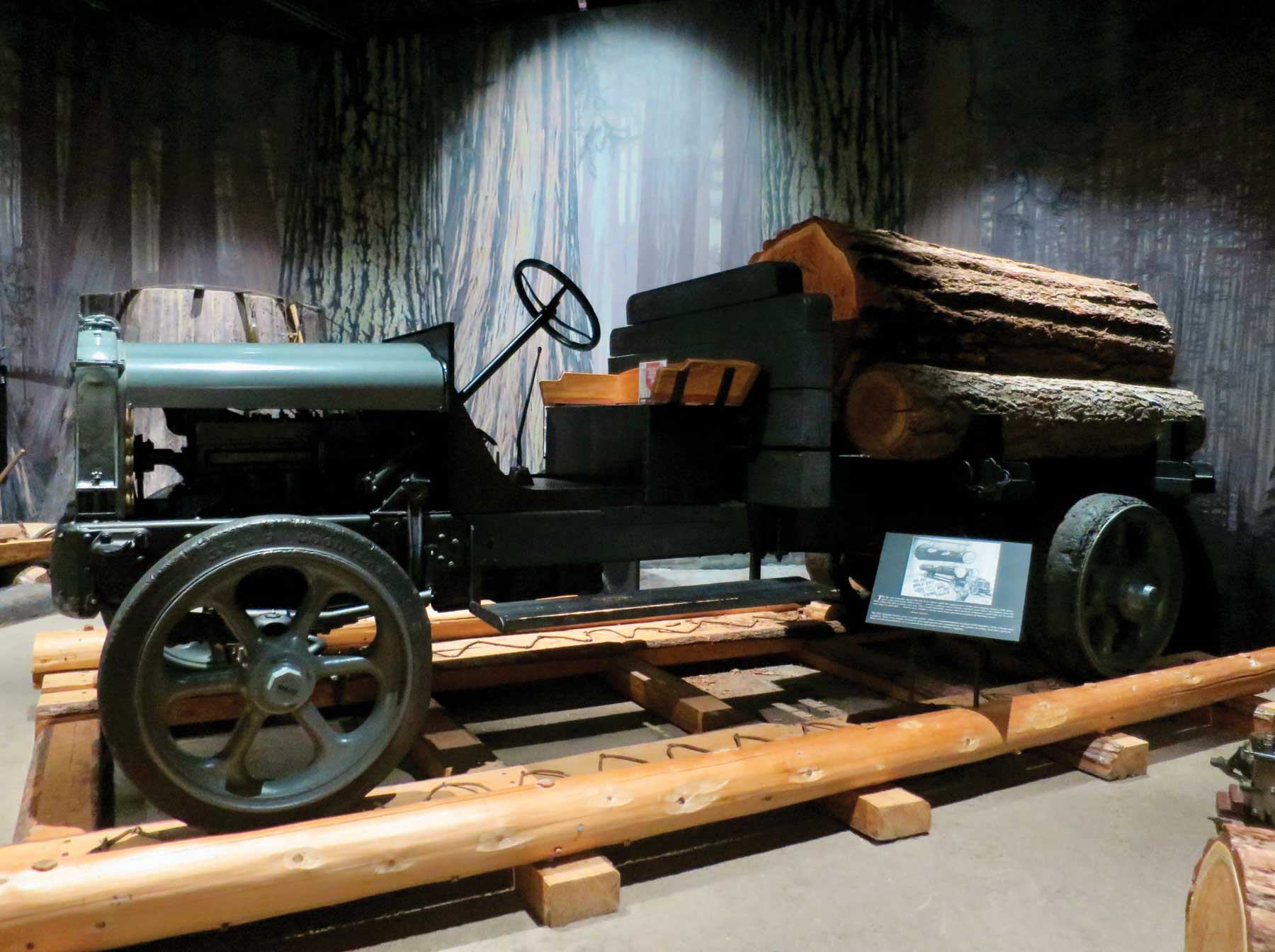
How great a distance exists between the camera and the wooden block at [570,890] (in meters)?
1.73

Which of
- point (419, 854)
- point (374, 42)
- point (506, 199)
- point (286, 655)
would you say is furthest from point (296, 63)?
point (419, 854)

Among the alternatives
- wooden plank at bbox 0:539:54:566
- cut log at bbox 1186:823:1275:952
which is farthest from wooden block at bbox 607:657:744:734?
wooden plank at bbox 0:539:54:566

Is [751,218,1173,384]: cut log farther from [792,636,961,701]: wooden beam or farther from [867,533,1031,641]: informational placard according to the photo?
[792,636,961,701]: wooden beam

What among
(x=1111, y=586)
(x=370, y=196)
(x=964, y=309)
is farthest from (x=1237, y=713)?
(x=370, y=196)

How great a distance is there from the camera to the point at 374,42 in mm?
5543

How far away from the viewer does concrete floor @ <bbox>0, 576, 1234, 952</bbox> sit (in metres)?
1.69

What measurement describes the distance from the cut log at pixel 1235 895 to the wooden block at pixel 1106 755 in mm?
1309

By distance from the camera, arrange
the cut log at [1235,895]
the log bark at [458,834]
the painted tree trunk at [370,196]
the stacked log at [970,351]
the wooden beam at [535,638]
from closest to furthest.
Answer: the cut log at [1235,895] < the log bark at [458,834] < the stacked log at [970,351] < the wooden beam at [535,638] < the painted tree trunk at [370,196]

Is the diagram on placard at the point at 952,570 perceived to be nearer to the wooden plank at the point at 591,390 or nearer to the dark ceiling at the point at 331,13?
the wooden plank at the point at 591,390

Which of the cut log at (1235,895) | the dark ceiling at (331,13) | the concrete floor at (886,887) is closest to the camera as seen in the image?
the cut log at (1235,895)

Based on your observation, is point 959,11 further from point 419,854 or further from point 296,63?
point 419,854

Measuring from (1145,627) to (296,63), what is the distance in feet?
18.6

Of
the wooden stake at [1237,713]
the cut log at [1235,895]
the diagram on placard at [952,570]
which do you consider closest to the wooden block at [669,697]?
the diagram on placard at [952,570]

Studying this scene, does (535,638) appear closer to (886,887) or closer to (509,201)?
(886,887)
